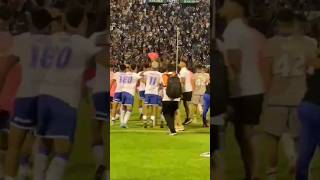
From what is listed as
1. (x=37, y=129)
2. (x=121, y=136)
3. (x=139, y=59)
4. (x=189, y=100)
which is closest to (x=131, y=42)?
(x=139, y=59)

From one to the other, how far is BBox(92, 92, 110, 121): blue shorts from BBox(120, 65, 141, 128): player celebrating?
1183cm

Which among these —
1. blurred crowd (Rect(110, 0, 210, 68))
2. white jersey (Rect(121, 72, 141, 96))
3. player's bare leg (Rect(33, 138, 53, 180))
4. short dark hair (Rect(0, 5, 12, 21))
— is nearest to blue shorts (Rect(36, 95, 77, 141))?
player's bare leg (Rect(33, 138, 53, 180))

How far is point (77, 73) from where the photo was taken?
241 inches

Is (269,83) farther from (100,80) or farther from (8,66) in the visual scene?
(8,66)

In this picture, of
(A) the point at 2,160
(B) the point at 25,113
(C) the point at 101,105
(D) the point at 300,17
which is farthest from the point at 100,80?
(D) the point at 300,17

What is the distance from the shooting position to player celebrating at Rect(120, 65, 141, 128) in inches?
713

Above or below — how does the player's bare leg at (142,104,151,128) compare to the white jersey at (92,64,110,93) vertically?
below

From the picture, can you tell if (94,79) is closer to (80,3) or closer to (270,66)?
(80,3)

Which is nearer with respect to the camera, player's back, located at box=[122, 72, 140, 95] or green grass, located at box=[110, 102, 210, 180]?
green grass, located at box=[110, 102, 210, 180]

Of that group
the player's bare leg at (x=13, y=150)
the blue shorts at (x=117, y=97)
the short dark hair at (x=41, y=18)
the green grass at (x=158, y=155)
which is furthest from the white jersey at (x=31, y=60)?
the blue shorts at (x=117, y=97)

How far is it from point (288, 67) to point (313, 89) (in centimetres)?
32

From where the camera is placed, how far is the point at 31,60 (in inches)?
243

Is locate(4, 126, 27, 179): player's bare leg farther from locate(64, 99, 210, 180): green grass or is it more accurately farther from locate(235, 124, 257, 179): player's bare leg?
locate(235, 124, 257, 179): player's bare leg

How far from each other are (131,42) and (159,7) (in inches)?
155
